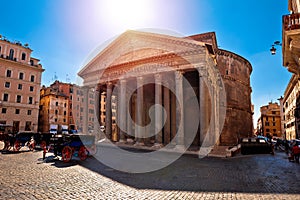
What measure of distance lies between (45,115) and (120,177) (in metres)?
39.7

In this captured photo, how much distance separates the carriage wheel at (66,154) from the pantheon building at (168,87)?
8.32 meters

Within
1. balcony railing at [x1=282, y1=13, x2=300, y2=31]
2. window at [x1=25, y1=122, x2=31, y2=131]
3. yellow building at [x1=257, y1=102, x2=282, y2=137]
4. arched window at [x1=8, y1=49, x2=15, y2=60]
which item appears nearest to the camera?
balcony railing at [x1=282, y1=13, x2=300, y2=31]

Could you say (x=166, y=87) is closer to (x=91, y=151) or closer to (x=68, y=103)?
(x=91, y=151)

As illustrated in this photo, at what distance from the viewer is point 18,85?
33062 mm

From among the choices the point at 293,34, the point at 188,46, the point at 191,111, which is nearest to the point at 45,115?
the point at 191,111

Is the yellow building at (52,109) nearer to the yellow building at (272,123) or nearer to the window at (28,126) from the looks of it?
the window at (28,126)

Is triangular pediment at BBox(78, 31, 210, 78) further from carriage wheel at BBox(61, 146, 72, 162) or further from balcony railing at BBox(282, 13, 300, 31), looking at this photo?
carriage wheel at BBox(61, 146, 72, 162)

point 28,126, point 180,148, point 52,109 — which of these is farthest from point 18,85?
point 180,148

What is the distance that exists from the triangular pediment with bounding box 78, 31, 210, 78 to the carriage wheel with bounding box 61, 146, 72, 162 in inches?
431

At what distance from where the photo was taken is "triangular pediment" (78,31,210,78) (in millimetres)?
17109

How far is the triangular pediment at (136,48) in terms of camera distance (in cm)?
1711

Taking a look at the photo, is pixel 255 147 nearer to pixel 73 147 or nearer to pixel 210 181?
pixel 210 181

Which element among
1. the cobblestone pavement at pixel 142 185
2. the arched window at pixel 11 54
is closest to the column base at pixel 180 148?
the cobblestone pavement at pixel 142 185

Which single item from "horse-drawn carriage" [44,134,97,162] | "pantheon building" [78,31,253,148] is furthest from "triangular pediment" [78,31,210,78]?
"horse-drawn carriage" [44,134,97,162]
